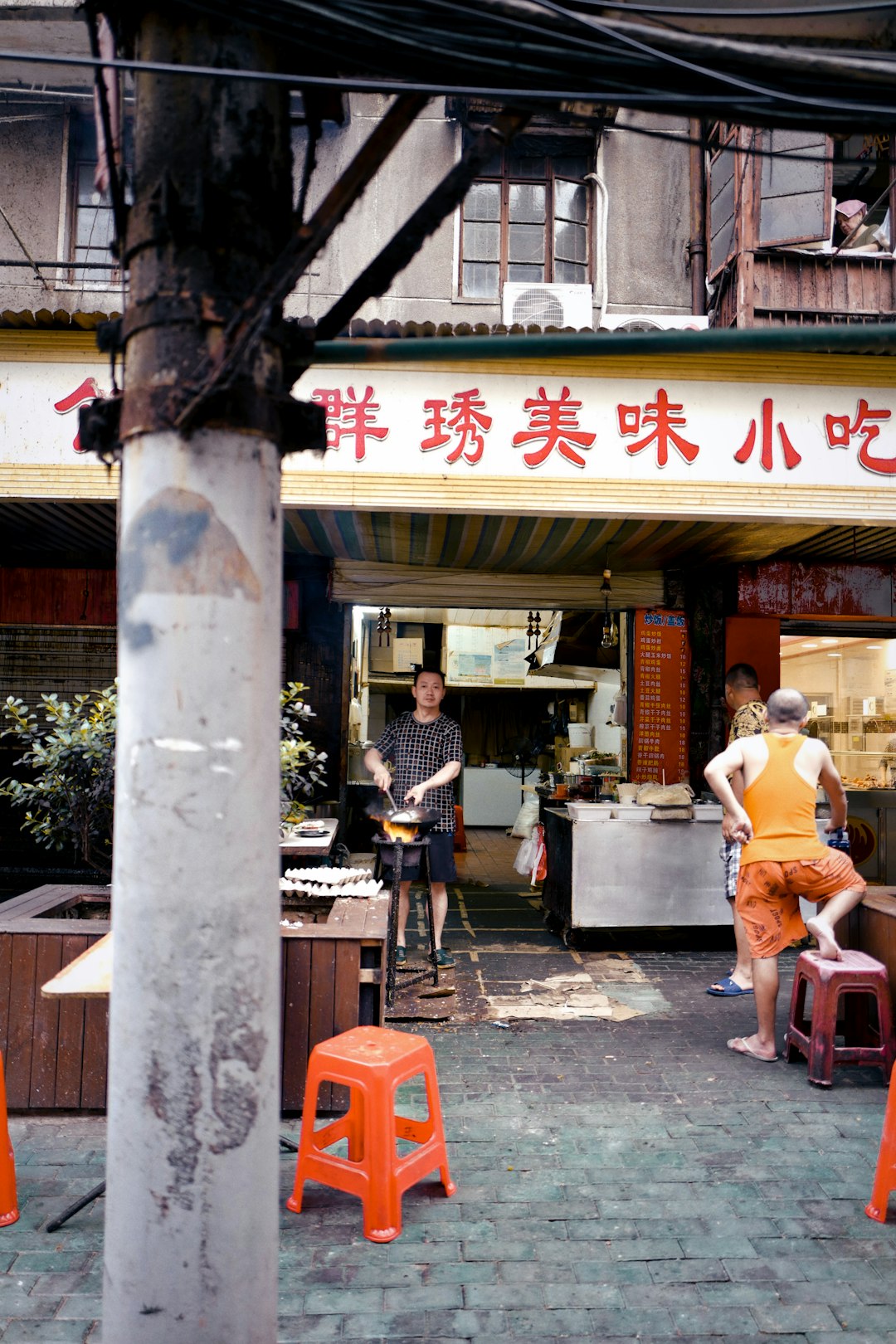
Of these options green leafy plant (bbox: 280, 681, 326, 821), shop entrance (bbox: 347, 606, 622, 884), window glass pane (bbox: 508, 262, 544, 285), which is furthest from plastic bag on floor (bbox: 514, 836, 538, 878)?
window glass pane (bbox: 508, 262, 544, 285)

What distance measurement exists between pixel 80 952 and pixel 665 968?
4701 mm

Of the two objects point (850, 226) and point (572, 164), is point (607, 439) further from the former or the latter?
point (572, 164)

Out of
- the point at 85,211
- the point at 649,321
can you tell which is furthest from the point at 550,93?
the point at 85,211

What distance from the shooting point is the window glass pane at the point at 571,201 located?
31.6ft

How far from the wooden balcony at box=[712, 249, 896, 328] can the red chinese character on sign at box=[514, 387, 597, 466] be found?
1.99 m

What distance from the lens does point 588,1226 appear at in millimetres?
3465

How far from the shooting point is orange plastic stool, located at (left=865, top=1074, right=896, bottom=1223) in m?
3.45

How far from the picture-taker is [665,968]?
7.24m

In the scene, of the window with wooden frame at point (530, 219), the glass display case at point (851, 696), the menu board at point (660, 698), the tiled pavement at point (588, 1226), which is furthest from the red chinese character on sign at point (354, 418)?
the glass display case at point (851, 696)

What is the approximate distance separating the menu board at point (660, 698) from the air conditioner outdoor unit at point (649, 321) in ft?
10.1

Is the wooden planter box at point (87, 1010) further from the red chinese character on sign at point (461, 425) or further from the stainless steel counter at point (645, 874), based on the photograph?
the red chinese character on sign at point (461, 425)

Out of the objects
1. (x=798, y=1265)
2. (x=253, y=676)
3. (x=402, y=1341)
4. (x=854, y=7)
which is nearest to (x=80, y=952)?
(x=402, y=1341)

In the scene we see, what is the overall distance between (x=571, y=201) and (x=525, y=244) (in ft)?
2.38

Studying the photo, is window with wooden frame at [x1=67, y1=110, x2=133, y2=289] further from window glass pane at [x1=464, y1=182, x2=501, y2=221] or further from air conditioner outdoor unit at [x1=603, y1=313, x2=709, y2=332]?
air conditioner outdoor unit at [x1=603, y1=313, x2=709, y2=332]
